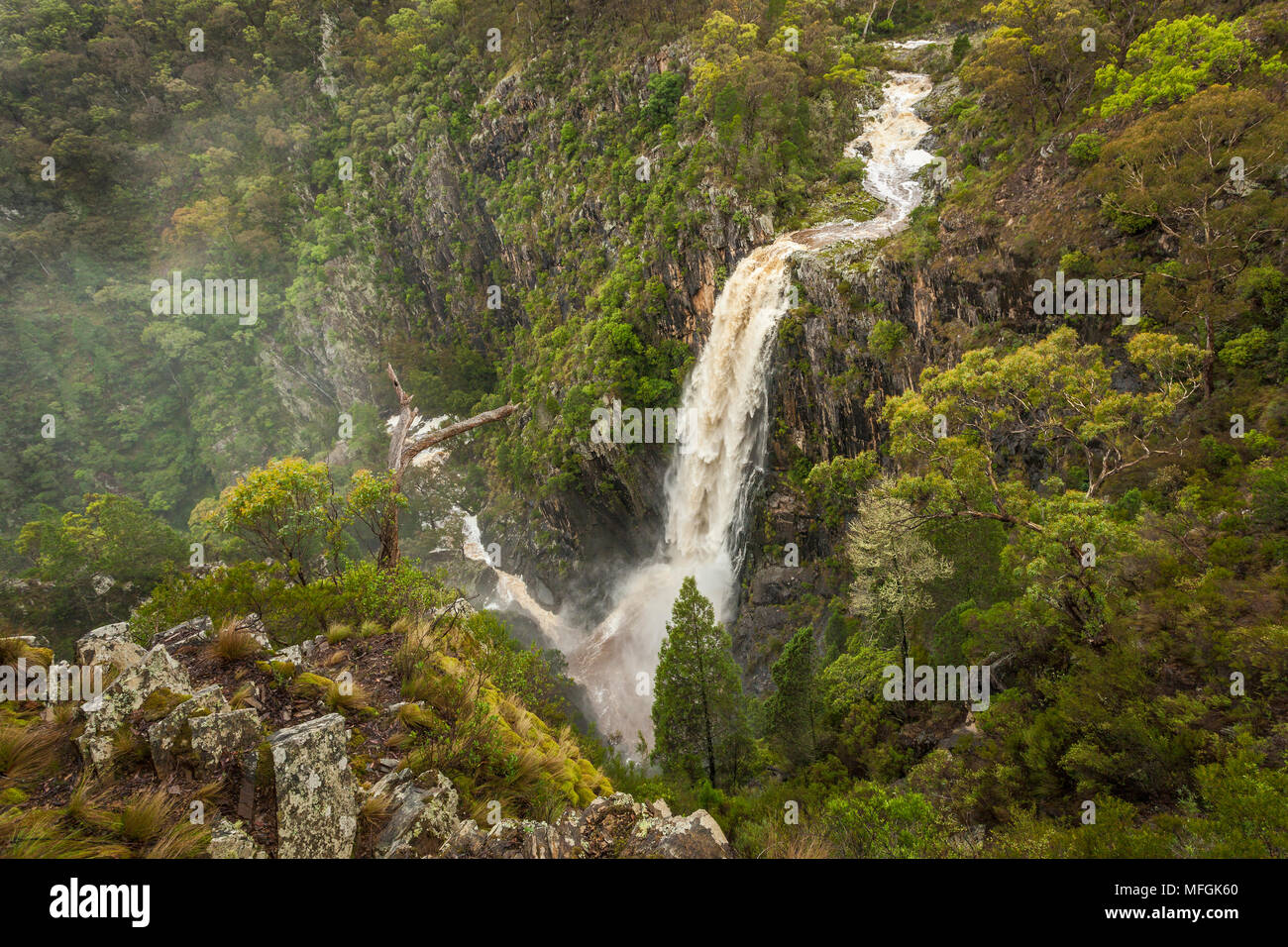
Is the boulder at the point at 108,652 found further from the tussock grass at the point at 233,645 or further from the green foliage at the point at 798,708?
the green foliage at the point at 798,708

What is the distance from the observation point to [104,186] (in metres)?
51.5

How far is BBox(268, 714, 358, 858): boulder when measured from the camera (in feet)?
18.3

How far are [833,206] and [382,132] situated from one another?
40778mm

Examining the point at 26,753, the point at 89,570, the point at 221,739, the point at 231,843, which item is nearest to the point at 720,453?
the point at 221,739

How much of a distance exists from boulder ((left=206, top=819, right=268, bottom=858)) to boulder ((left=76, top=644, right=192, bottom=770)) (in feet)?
5.96

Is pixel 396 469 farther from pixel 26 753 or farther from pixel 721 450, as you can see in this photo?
pixel 721 450

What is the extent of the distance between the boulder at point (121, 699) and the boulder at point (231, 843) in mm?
1816

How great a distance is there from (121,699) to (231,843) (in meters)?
2.56

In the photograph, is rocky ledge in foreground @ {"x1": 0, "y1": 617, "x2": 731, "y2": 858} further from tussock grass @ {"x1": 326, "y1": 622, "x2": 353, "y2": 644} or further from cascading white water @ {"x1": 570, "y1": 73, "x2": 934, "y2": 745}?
cascading white water @ {"x1": 570, "y1": 73, "x2": 934, "y2": 745}

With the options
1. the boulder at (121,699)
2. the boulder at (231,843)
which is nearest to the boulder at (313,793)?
the boulder at (231,843)

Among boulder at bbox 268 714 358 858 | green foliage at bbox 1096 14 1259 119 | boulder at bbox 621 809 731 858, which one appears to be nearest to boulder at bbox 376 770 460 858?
boulder at bbox 268 714 358 858

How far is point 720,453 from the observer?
27703 millimetres

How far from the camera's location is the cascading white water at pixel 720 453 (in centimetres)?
2553
